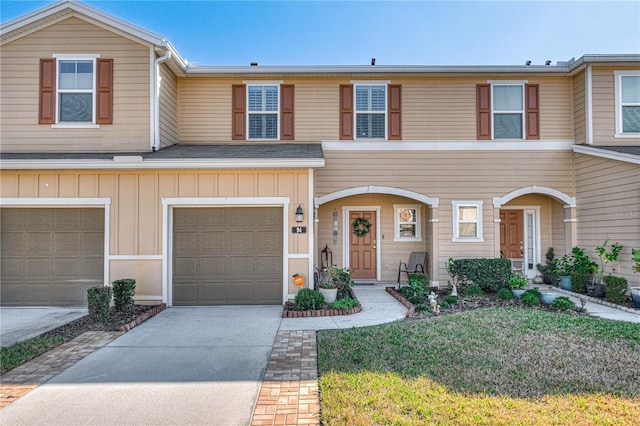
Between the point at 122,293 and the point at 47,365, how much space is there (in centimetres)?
231

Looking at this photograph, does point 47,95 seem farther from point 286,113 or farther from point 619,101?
point 619,101

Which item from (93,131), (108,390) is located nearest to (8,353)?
(108,390)

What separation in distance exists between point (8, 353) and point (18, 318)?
238 cm

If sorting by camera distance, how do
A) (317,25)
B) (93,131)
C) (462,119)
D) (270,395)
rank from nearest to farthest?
(270,395) → (93,131) → (462,119) → (317,25)

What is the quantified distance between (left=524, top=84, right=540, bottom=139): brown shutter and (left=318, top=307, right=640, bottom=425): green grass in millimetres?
5160

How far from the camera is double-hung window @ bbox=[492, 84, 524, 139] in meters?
9.45

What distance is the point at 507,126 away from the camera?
31.1 feet

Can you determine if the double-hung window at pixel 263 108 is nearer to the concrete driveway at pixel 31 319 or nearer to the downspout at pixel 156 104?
the downspout at pixel 156 104

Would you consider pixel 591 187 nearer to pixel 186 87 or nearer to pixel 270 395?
pixel 270 395

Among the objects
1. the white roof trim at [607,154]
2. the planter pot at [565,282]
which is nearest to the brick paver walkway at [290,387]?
the planter pot at [565,282]

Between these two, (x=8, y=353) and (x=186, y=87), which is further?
(x=186, y=87)

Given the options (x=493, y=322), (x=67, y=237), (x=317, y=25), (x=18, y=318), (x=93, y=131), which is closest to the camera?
(x=493, y=322)

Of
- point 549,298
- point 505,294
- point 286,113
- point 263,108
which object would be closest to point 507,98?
point 505,294

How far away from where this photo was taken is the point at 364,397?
3.38 meters
